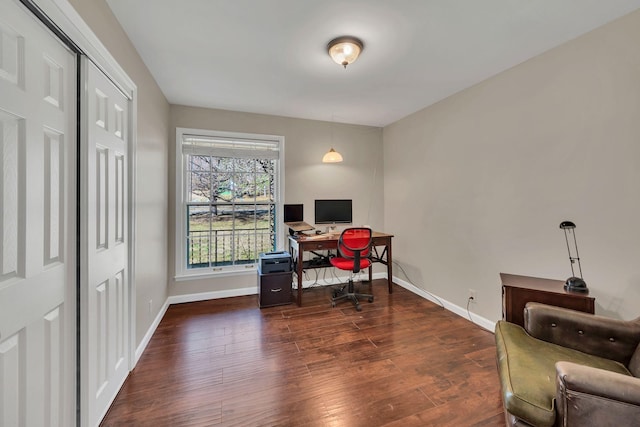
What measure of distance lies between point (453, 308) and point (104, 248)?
Answer: 3346mm

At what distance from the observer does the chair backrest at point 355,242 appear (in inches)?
121

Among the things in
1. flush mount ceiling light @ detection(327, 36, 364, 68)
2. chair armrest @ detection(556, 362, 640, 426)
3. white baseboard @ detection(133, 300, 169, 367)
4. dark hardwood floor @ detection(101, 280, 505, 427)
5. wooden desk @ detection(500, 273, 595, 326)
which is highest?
flush mount ceiling light @ detection(327, 36, 364, 68)

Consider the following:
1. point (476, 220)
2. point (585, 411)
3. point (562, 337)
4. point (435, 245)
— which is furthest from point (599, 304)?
point (435, 245)

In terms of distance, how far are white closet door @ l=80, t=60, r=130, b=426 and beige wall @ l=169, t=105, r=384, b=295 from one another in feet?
4.73

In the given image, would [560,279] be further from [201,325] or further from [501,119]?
[201,325]

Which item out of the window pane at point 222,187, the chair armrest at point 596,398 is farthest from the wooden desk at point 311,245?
the chair armrest at point 596,398

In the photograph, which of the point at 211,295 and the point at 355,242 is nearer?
the point at 355,242

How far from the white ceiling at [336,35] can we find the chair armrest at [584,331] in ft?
6.30

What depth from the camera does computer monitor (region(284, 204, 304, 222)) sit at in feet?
11.7

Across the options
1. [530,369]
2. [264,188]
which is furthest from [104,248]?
[530,369]

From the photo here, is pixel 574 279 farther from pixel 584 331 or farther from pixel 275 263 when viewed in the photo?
pixel 275 263

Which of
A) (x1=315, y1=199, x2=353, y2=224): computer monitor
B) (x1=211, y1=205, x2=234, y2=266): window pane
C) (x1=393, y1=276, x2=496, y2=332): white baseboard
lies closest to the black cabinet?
(x1=211, y1=205, x2=234, y2=266): window pane

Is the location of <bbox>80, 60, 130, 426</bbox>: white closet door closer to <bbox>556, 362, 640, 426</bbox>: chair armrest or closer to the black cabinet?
the black cabinet

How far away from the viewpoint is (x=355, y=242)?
3.08m
